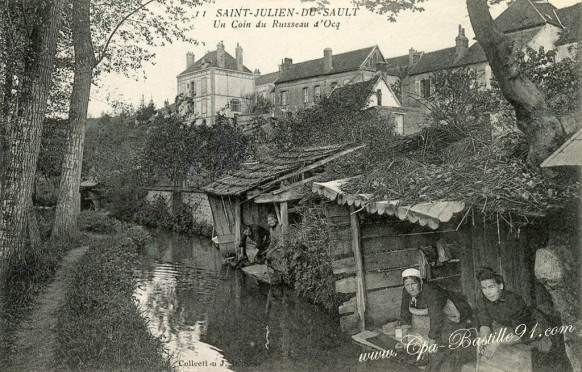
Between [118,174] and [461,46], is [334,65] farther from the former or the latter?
[118,174]

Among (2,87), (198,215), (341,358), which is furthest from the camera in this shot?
(198,215)

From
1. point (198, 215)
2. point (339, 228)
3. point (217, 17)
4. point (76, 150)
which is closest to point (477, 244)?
point (339, 228)

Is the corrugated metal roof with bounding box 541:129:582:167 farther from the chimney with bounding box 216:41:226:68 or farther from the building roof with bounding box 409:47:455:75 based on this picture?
the building roof with bounding box 409:47:455:75

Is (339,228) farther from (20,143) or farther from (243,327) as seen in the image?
(20,143)

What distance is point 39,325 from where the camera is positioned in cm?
Result: 708

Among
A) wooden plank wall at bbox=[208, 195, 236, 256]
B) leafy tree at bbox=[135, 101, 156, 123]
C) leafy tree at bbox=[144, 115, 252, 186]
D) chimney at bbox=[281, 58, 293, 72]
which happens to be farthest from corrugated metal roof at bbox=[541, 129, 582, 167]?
leafy tree at bbox=[135, 101, 156, 123]

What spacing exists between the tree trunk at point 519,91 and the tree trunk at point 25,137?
26.1ft

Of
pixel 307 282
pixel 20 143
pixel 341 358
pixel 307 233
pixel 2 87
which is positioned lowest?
pixel 341 358

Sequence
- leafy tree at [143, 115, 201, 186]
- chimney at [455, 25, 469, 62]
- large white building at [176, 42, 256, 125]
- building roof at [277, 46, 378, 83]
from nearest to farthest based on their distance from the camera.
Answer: leafy tree at [143, 115, 201, 186], large white building at [176, 42, 256, 125], chimney at [455, 25, 469, 62], building roof at [277, 46, 378, 83]

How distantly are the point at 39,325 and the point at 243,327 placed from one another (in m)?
3.88

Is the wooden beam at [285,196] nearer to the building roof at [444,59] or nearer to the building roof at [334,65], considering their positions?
the building roof at [444,59]

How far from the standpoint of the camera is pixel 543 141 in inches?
217

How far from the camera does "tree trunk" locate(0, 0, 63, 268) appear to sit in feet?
28.3

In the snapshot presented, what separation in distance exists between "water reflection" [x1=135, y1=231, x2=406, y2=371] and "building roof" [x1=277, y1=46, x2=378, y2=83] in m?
29.6
